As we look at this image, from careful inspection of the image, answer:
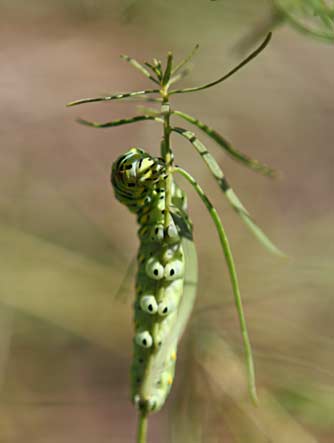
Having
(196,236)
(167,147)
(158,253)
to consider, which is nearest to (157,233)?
(158,253)

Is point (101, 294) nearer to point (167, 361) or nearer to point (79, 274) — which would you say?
point (79, 274)

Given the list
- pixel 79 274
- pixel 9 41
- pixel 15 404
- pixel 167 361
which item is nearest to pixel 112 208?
pixel 79 274

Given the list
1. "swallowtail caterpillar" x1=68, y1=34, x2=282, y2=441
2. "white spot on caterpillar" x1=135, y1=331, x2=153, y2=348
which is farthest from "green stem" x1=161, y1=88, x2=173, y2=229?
"white spot on caterpillar" x1=135, y1=331, x2=153, y2=348

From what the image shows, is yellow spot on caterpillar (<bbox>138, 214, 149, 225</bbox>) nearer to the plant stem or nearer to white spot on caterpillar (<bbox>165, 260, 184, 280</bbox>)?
white spot on caterpillar (<bbox>165, 260, 184, 280</bbox>)

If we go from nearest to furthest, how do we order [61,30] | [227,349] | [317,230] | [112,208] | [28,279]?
[227,349] < [28,279] < [317,230] < [112,208] < [61,30]

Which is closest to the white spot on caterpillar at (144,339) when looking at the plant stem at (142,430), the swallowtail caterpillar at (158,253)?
the swallowtail caterpillar at (158,253)

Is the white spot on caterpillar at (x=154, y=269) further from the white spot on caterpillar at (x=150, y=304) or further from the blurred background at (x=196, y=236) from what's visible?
the blurred background at (x=196, y=236)
